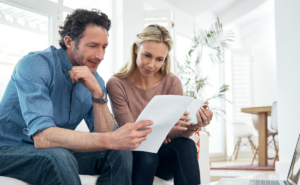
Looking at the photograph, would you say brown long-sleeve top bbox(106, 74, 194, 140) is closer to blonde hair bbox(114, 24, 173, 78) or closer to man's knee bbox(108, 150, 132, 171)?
blonde hair bbox(114, 24, 173, 78)

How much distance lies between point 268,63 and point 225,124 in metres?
1.64

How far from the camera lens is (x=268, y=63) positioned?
645 cm

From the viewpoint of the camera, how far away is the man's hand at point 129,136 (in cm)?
99

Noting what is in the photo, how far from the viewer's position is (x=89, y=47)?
53.6 inches

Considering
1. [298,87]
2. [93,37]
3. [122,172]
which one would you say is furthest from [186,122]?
[298,87]

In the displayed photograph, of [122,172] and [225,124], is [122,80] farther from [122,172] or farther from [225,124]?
[225,124]

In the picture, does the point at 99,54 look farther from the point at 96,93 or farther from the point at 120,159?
the point at 120,159

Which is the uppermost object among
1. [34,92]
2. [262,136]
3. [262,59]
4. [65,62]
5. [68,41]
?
[262,59]

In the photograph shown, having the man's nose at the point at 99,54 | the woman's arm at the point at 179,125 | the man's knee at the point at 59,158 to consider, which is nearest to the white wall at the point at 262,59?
the woman's arm at the point at 179,125

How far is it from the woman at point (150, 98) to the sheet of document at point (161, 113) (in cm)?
31

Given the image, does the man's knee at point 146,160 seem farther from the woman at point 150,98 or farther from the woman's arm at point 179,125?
the woman's arm at point 179,125

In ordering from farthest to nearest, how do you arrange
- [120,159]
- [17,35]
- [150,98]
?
1. [17,35]
2. [150,98]
3. [120,159]

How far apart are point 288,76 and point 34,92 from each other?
2.40m

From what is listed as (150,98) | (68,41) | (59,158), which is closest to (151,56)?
(150,98)
